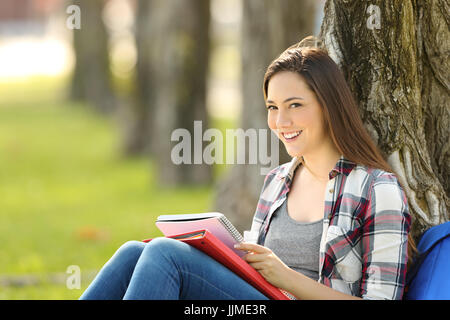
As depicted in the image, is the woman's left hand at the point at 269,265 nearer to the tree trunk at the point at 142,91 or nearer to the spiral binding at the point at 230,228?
the spiral binding at the point at 230,228

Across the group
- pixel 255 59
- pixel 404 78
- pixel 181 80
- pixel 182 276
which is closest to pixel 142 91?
pixel 181 80

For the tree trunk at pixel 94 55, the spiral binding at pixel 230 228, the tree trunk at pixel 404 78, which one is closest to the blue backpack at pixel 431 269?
the tree trunk at pixel 404 78

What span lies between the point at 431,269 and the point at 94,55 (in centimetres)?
1823

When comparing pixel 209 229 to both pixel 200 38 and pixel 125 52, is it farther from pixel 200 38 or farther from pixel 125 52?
pixel 125 52

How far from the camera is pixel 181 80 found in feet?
33.8

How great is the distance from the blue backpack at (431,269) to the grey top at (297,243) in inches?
16.1

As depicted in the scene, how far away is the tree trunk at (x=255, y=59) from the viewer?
653 cm

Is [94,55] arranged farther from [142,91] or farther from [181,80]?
[181,80]

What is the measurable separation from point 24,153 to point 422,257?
12.3 metres

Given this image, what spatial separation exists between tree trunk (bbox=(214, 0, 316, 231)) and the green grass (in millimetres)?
1263

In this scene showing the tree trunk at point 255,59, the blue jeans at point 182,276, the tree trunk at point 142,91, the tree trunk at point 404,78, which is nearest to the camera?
the blue jeans at point 182,276

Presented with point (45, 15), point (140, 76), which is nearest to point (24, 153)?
point (140, 76)

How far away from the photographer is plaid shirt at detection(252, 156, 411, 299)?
2896 millimetres

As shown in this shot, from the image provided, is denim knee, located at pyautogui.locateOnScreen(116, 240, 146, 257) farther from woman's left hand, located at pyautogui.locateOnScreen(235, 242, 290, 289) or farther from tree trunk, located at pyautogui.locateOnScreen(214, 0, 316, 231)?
tree trunk, located at pyautogui.locateOnScreen(214, 0, 316, 231)
